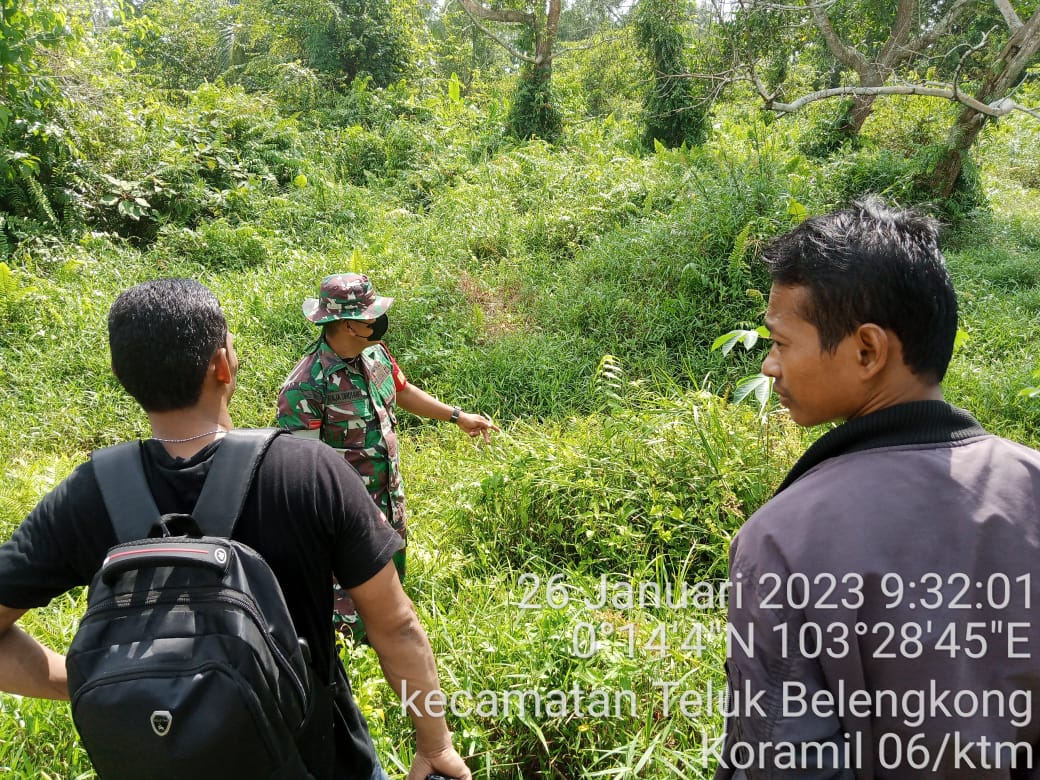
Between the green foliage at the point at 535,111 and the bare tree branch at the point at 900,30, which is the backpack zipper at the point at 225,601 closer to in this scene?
the bare tree branch at the point at 900,30

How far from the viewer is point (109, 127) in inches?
324

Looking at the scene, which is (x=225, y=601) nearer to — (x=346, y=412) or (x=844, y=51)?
(x=346, y=412)

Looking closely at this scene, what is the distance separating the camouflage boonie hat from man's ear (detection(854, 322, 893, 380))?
1.89 meters

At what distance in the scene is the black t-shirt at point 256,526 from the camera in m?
1.21

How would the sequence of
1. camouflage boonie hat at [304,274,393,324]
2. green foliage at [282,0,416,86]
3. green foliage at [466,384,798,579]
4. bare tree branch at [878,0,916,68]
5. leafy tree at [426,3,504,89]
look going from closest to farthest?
camouflage boonie hat at [304,274,393,324] < green foliage at [466,384,798,579] < bare tree branch at [878,0,916,68] < green foliage at [282,0,416,86] < leafy tree at [426,3,504,89]

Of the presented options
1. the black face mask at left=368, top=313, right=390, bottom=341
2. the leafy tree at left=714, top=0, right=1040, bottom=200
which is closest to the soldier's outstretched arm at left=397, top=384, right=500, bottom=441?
the black face mask at left=368, top=313, right=390, bottom=341

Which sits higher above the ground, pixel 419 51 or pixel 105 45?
pixel 419 51

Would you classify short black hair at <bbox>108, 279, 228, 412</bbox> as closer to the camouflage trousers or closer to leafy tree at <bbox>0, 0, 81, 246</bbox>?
the camouflage trousers

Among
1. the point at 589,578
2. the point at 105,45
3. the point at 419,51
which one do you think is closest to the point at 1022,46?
the point at 589,578

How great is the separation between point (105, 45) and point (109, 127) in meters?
2.78

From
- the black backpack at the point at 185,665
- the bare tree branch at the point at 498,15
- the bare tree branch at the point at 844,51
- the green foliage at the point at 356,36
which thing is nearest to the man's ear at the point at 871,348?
the black backpack at the point at 185,665

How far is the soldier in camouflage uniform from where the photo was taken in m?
2.66

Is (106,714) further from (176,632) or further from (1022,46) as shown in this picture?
(1022,46)

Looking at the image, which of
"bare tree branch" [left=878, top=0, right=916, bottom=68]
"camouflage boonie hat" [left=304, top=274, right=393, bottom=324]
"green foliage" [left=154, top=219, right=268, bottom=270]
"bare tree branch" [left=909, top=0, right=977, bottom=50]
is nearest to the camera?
"camouflage boonie hat" [left=304, top=274, right=393, bottom=324]
